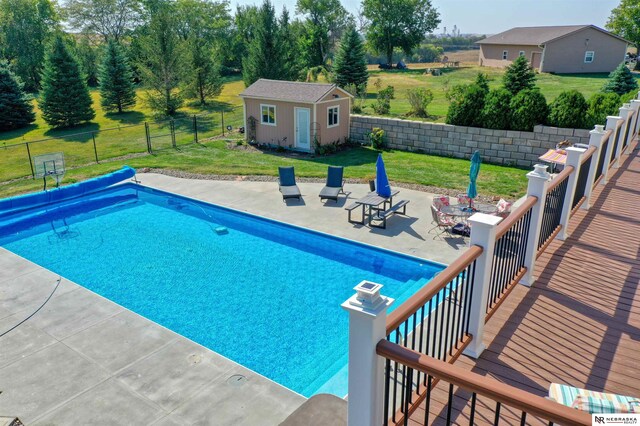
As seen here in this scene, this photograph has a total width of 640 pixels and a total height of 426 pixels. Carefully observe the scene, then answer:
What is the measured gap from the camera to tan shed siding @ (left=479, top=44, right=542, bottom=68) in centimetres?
4409

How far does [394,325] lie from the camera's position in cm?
300

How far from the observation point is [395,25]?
59750mm

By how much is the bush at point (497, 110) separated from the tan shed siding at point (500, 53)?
29.3 meters

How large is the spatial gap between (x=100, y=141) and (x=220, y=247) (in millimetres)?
15254

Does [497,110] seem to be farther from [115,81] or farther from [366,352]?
[115,81]

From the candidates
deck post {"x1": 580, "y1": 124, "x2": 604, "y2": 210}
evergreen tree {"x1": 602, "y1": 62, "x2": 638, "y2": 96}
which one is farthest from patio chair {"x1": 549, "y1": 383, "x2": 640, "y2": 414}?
evergreen tree {"x1": 602, "y1": 62, "x2": 638, "y2": 96}

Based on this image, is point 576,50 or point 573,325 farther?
point 576,50

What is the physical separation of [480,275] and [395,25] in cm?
6076

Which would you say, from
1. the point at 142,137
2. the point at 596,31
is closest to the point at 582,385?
the point at 142,137

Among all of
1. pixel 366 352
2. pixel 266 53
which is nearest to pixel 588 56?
pixel 266 53

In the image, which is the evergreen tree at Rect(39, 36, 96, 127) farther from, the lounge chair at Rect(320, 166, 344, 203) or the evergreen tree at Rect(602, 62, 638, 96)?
the evergreen tree at Rect(602, 62, 638, 96)

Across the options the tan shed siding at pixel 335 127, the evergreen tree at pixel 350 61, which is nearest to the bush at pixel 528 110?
the tan shed siding at pixel 335 127

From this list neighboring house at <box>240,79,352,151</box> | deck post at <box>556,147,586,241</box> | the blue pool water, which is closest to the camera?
deck post at <box>556,147,586,241</box>

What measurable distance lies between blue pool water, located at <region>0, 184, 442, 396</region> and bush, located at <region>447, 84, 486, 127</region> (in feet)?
32.9
